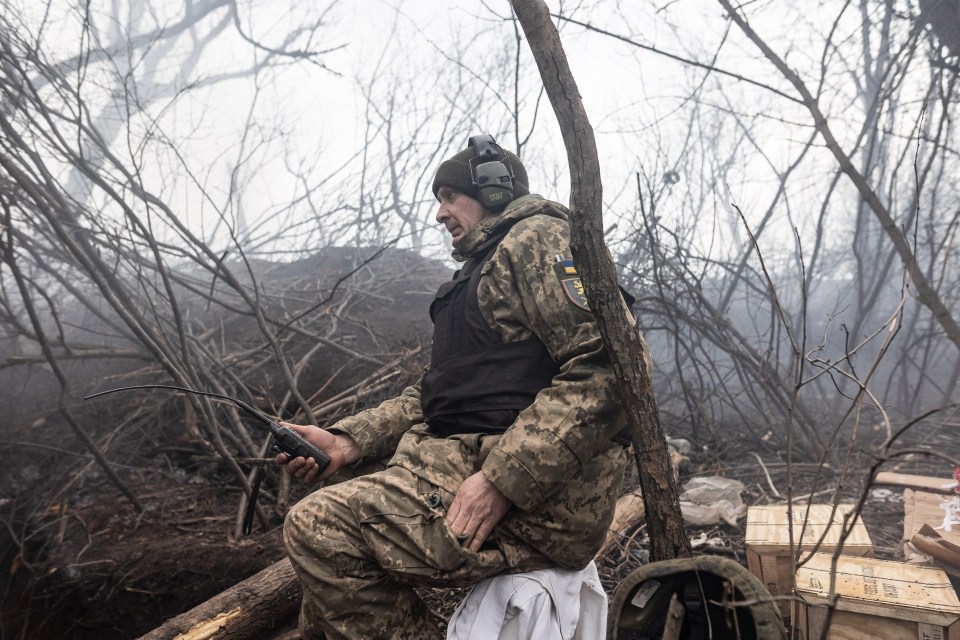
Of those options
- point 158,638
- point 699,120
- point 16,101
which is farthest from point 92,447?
point 699,120

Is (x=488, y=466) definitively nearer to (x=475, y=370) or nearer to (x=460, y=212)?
(x=475, y=370)

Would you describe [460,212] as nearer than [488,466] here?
No

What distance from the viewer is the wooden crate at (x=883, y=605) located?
1.81 metres

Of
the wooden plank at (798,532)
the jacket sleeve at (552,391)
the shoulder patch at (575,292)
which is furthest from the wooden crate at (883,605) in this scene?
the shoulder patch at (575,292)

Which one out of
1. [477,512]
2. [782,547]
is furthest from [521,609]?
[782,547]

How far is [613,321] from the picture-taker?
1669 millimetres

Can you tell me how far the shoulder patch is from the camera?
1817 mm

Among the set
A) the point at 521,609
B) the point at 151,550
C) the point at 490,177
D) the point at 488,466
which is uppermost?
the point at 490,177

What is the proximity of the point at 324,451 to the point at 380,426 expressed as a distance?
23 cm

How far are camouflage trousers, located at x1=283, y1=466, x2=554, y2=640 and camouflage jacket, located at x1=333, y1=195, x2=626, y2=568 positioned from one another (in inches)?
3.6

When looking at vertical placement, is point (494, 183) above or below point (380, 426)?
above

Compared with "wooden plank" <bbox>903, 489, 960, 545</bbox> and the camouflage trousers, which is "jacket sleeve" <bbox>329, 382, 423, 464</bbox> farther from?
"wooden plank" <bbox>903, 489, 960, 545</bbox>

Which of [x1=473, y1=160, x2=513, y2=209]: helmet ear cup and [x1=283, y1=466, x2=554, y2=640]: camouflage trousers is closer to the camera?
→ [x1=283, y1=466, x2=554, y2=640]: camouflage trousers

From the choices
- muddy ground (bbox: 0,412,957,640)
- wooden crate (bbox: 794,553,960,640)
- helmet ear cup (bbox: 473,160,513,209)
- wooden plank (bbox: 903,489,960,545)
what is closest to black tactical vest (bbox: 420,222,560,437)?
helmet ear cup (bbox: 473,160,513,209)
